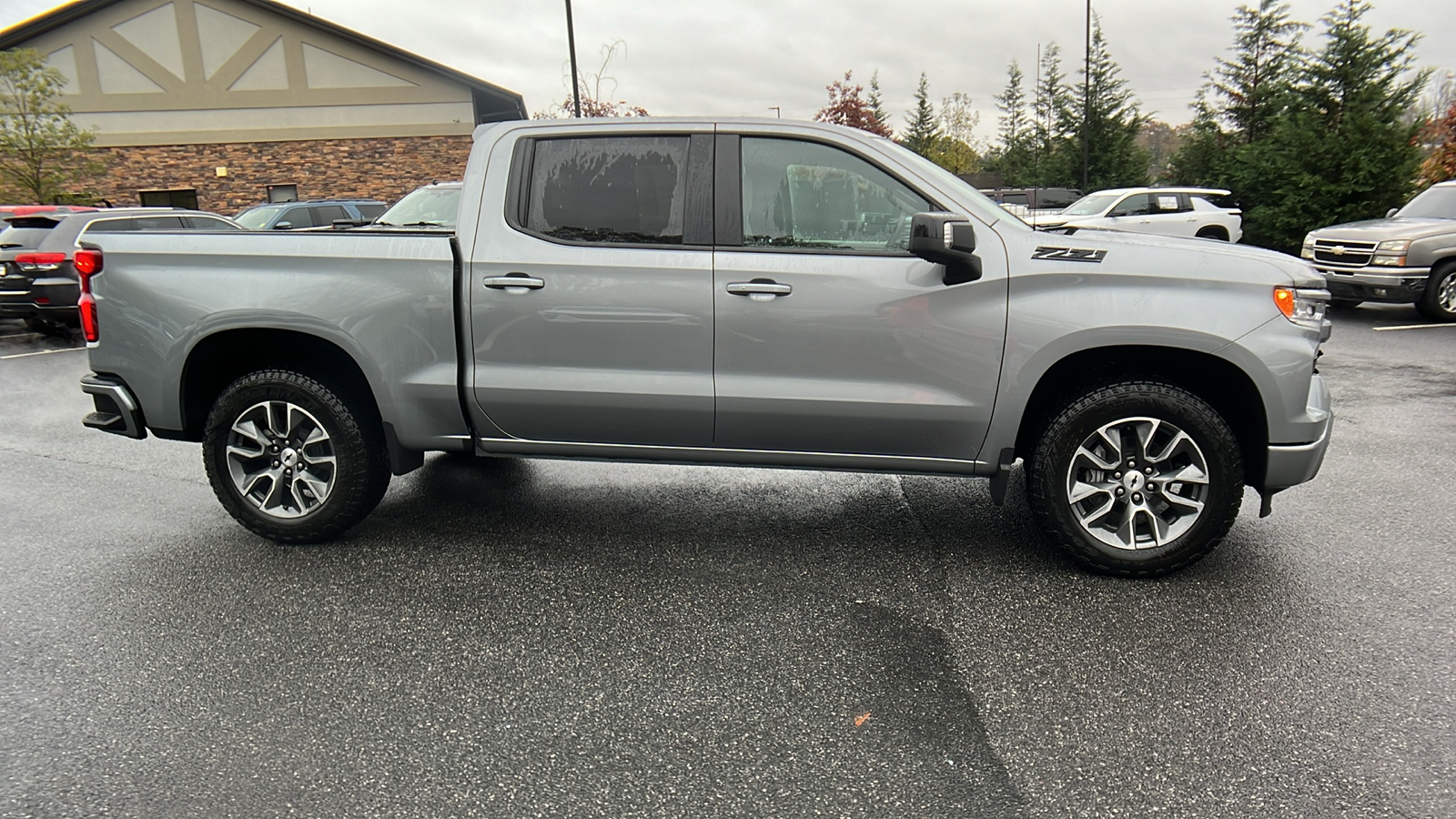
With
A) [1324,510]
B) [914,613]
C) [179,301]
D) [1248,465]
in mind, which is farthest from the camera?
[1324,510]

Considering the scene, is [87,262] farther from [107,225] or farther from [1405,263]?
[1405,263]

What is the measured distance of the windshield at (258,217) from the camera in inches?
624

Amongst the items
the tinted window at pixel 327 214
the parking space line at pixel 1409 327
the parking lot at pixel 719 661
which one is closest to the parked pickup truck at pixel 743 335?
the parking lot at pixel 719 661

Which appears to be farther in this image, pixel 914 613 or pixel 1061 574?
pixel 1061 574

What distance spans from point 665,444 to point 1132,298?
207 centimetres

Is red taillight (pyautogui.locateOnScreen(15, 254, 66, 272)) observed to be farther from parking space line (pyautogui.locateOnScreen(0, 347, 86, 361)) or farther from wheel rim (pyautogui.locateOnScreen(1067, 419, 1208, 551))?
wheel rim (pyautogui.locateOnScreen(1067, 419, 1208, 551))

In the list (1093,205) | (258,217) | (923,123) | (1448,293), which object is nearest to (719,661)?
(1448,293)

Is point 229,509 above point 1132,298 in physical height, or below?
below

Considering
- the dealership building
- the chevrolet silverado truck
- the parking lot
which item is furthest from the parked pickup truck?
the dealership building

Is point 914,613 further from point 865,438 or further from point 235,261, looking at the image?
point 235,261

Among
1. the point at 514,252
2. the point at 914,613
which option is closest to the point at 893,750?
the point at 914,613

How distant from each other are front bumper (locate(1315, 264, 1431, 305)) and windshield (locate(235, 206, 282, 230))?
16239mm

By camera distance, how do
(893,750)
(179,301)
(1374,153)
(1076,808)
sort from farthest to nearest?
(1374,153) → (179,301) → (893,750) → (1076,808)

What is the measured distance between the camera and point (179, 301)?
4254 mm
